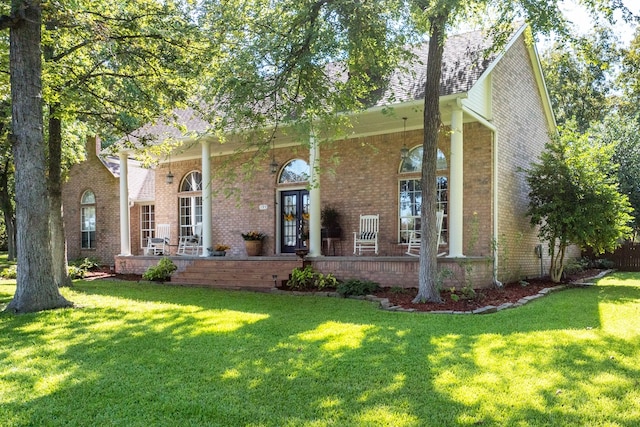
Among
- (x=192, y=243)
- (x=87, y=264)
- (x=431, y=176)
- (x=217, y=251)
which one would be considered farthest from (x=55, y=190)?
(x=431, y=176)

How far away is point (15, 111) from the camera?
756 centimetres

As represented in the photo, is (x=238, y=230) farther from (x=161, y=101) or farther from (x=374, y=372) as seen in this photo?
(x=374, y=372)

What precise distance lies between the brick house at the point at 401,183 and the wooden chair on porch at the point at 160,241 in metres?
0.24

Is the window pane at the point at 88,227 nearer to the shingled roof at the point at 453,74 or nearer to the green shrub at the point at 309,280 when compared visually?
the green shrub at the point at 309,280

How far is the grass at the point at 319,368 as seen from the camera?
3.42m

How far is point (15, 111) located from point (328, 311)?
5930mm

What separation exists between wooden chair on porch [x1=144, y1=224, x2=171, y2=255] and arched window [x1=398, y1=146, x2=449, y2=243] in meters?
8.17

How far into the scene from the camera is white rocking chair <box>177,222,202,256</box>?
15297 mm

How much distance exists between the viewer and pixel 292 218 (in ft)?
46.9

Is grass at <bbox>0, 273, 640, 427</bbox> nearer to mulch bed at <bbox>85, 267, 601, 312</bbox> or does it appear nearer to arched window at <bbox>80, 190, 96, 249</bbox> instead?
mulch bed at <bbox>85, 267, 601, 312</bbox>

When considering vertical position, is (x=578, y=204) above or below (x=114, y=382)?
above

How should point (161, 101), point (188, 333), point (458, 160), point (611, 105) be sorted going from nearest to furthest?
point (188, 333) → point (458, 160) → point (161, 101) → point (611, 105)

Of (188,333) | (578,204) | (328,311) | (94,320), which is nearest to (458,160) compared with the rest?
(578,204)

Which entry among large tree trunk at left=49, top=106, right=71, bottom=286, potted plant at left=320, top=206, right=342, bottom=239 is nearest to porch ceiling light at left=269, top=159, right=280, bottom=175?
potted plant at left=320, top=206, right=342, bottom=239
